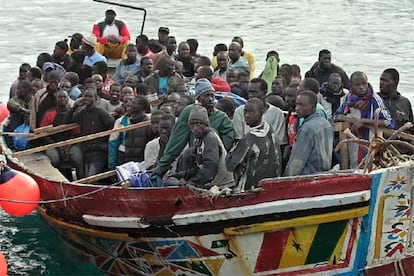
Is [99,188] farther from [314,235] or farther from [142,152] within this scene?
[314,235]

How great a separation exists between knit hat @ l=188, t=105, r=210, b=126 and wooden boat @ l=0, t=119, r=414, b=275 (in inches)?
23.5

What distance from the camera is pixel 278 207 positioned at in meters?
7.43

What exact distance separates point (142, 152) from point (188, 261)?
1.67 meters

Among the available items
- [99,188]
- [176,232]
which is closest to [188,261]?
[176,232]

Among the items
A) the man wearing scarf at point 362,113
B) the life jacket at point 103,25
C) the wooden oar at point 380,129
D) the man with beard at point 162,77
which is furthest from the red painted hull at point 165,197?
the life jacket at point 103,25

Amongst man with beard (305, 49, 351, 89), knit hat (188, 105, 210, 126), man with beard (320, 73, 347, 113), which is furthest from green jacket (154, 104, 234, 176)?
man with beard (305, 49, 351, 89)

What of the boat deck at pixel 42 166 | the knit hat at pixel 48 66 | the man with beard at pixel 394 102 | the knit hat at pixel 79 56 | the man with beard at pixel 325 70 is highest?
the man with beard at pixel 394 102

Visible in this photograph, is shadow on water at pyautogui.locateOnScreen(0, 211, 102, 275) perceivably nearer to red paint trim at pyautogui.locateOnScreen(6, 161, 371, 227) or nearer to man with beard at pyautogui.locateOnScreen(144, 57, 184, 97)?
red paint trim at pyautogui.locateOnScreen(6, 161, 371, 227)

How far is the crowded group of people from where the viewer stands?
781cm

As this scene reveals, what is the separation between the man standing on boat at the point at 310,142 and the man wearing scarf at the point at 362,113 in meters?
0.81

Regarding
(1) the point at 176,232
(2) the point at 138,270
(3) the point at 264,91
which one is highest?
(3) the point at 264,91

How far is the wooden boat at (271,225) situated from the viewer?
7.33 m

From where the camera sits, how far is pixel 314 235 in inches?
297

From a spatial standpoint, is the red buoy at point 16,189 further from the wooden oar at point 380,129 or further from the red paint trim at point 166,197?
the wooden oar at point 380,129
